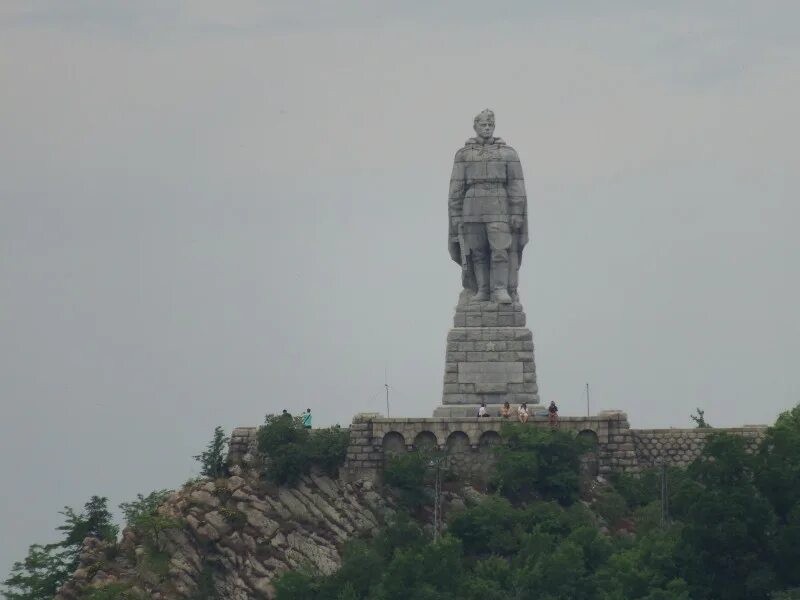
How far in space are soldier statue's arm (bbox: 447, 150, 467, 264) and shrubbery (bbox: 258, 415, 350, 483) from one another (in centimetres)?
682

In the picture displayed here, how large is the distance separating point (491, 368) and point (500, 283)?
8.84 ft

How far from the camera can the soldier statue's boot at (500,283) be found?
14750cm

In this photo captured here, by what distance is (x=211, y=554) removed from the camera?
14362cm

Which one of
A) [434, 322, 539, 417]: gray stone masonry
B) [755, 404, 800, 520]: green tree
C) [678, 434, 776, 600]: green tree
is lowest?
[678, 434, 776, 600]: green tree

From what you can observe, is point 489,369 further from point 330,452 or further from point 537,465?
point 330,452

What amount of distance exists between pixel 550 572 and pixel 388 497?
762 cm

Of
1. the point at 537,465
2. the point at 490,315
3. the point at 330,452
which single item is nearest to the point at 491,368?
the point at 490,315

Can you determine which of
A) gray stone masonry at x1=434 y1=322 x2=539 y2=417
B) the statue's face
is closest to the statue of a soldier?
the statue's face

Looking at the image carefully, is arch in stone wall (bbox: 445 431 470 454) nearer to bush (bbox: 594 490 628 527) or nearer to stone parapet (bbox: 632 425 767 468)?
bush (bbox: 594 490 628 527)

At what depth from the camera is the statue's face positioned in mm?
147625

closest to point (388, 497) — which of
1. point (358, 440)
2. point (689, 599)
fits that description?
point (358, 440)

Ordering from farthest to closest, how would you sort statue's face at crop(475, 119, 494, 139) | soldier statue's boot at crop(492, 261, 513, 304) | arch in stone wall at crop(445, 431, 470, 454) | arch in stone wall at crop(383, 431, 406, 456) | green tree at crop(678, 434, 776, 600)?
statue's face at crop(475, 119, 494, 139)
soldier statue's boot at crop(492, 261, 513, 304)
arch in stone wall at crop(383, 431, 406, 456)
arch in stone wall at crop(445, 431, 470, 454)
green tree at crop(678, 434, 776, 600)

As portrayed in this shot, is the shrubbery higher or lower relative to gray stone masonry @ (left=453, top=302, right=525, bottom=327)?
lower

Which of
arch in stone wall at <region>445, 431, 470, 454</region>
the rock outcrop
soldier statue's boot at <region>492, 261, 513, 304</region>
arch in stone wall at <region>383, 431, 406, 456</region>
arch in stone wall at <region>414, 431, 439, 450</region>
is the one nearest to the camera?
the rock outcrop
